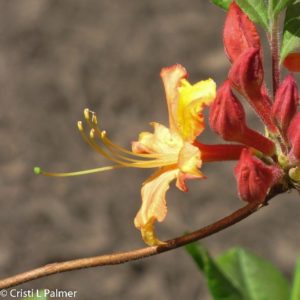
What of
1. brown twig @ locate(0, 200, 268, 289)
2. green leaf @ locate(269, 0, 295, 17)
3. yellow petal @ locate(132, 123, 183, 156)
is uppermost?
green leaf @ locate(269, 0, 295, 17)

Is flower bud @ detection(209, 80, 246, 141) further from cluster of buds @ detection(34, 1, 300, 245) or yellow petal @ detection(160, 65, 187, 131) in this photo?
yellow petal @ detection(160, 65, 187, 131)

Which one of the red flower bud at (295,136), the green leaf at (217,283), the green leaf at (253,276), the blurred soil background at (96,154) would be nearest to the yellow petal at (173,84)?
the red flower bud at (295,136)

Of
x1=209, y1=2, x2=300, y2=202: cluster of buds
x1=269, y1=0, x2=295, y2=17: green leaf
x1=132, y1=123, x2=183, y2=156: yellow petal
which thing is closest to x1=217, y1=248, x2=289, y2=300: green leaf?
x1=132, y1=123, x2=183, y2=156: yellow petal

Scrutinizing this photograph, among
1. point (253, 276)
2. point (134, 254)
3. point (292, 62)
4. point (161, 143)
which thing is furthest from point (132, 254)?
point (253, 276)

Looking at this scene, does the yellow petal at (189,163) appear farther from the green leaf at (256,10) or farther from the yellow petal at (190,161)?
the green leaf at (256,10)

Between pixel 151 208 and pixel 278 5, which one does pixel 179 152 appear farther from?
pixel 278 5

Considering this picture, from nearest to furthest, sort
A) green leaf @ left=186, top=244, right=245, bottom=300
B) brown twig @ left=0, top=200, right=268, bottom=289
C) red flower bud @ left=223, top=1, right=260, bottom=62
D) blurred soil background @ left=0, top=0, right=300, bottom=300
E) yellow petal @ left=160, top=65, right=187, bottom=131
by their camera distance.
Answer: brown twig @ left=0, top=200, right=268, bottom=289 < red flower bud @ left=223, top=1, right=260, bottom=62 < yellow petal @ left=160, top=65, right=187, bottom=131 < green leaf @ left=186, top=244, right=245, bottom=300 < blurred soil background @ left=0, top=0, right=300, bottom=300
